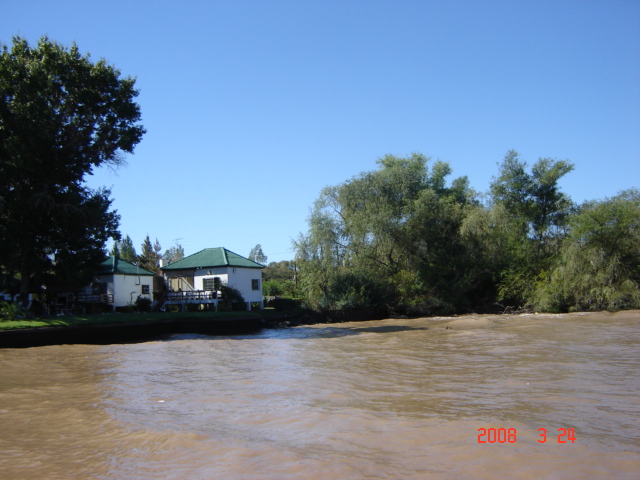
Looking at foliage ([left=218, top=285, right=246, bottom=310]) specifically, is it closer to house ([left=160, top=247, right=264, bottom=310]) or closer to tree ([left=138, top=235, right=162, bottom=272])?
house ([left=160, top=247, right=264, bottom=310])

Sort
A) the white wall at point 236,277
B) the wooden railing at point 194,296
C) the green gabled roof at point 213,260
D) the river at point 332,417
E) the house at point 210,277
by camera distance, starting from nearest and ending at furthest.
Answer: the river at point 332,417, the wooden railing at point 194,296, the house at point 210,277, the white wall at point 236,277, the green gabled roof at point 213,260

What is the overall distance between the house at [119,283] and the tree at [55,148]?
8.85 metres

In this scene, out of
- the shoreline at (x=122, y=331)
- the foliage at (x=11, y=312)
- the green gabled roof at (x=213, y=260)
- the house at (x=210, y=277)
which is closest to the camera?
the shoreline at (x=122, y=331)

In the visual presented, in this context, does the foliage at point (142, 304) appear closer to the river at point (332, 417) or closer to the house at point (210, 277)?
the house at point (210, 277)

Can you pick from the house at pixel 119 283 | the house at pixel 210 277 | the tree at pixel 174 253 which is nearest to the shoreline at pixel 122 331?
the house at pixel 210 277

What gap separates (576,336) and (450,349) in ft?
15.7

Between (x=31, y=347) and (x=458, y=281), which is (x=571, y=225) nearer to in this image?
(x=458, y=281)

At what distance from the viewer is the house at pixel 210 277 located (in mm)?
36688

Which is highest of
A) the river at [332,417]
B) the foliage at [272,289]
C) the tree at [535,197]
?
the tree at [535,197]

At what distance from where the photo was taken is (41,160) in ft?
78.0

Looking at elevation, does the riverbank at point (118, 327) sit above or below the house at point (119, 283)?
below

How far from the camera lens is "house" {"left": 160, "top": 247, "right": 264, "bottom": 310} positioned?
36688 millimetres

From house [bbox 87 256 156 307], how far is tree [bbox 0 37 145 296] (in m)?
8.85

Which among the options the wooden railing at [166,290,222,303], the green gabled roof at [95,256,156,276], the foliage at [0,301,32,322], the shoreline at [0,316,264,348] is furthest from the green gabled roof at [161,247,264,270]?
the foliage at [0,301,32,322]
